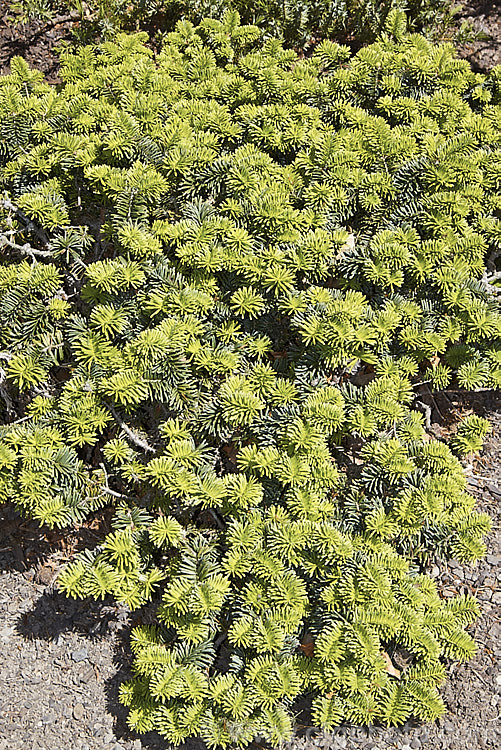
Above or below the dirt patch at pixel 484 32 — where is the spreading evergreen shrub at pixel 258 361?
below

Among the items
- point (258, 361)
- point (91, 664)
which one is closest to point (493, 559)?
point (258, 361)

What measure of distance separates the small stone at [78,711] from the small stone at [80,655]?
0.55 feet

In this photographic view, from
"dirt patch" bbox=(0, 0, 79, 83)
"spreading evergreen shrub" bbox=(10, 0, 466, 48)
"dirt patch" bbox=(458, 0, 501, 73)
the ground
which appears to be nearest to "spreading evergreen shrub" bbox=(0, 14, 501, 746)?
the ground

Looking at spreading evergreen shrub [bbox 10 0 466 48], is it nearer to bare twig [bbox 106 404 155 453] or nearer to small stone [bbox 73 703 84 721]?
bare twig [bbox 106 404 155 453]

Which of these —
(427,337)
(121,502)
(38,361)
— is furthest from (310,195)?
(121,502)

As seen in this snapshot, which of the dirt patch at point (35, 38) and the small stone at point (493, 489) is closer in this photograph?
the small stone at point (493, 489)

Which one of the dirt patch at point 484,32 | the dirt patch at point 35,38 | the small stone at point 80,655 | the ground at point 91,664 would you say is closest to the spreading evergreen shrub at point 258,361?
the ground at point 91,664

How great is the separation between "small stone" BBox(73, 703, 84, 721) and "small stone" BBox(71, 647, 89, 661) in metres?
0.17

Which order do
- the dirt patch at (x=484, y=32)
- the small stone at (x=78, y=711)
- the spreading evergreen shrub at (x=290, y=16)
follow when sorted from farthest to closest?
the dirt patch at (x=484, y=32), the spreading evergreen shrub at (x=290, y=16), the small stone at (x=78, y=711)

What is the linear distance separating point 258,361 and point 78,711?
1514 mm

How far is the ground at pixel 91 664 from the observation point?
2273 millimetres

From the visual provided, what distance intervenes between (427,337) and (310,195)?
0.73 meters

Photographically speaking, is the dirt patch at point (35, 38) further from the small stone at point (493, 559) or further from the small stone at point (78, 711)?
the small stone at point (493, 559)

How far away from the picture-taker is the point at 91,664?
2496mm
